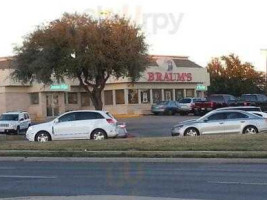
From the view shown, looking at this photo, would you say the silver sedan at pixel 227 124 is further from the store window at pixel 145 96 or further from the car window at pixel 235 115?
the store window at pixel 145 96

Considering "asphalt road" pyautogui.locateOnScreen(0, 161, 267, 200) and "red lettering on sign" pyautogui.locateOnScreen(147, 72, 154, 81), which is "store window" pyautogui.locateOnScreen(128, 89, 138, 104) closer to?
"red lettering on sign" pyautogui.locateOnScreen(147, 72, 154, 81)

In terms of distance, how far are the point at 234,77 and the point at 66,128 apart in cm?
6189

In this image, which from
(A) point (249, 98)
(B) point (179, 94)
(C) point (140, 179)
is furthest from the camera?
(B) point (179, 94)

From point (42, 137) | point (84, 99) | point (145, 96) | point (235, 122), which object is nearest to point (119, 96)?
point (145, 96)

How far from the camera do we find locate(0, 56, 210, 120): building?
198ft

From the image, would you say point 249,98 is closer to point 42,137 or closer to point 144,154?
point 42,137

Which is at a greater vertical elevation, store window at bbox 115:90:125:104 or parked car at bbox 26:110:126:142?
store window at bbox 115:90:125:104

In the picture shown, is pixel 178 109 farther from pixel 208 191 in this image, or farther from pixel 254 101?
pixel 208 191

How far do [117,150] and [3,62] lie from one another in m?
42.1

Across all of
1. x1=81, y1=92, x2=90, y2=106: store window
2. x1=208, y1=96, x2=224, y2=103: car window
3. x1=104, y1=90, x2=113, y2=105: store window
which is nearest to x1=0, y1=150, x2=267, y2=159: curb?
x1=208, y1=96, x2=224, y2=103: car window

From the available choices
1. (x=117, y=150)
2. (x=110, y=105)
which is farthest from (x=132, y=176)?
(x=110, y=105)

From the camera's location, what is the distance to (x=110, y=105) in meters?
64.2

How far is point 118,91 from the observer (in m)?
63.9

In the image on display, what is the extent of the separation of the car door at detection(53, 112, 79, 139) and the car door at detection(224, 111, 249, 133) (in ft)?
23.1
